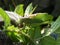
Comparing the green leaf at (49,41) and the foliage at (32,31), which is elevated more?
the foliage at (32,31)

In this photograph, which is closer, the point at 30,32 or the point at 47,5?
the point at 30,32

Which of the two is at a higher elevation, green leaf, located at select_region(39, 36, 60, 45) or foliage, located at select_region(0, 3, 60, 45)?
foliage, located at select_region(0, 3, 60, 45)

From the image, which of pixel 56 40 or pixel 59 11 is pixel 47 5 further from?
pixel 56 40

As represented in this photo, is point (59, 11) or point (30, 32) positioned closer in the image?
point (30, 32)

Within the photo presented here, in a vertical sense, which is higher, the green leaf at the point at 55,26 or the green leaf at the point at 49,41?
the green leaf at the point at 55,26

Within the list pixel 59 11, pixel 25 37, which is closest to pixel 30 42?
pixel 25 37

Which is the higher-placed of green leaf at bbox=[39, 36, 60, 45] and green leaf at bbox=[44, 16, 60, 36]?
green leaf at bbox=[44, 16, 60, 36]

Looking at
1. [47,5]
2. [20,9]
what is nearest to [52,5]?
[47,5]

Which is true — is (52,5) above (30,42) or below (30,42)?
below

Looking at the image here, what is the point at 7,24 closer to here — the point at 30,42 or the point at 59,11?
the point at 30,42
